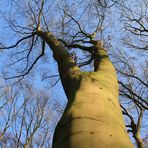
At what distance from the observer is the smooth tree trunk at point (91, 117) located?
1953 millimetres

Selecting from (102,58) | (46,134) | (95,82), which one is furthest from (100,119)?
(46,134)

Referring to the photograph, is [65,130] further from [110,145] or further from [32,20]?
[32,20]

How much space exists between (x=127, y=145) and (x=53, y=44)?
2519 millimetres

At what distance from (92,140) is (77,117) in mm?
292

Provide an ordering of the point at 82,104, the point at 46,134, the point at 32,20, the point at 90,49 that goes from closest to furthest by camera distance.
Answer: the point at 82,104
the point at 90,49
the point at 32,20
the point at 46,134

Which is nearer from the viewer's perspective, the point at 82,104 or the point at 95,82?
the point at 82,104

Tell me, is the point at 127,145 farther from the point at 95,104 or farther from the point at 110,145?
the point at 95,104

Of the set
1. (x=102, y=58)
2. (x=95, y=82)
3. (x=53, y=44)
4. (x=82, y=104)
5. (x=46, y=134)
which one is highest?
(x=46, y=134)

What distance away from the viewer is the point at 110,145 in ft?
6.20

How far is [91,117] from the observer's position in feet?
7.07

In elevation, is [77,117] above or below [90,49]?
below

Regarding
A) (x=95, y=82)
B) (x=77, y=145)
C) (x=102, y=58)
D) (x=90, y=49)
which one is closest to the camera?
(x=77, y=145)

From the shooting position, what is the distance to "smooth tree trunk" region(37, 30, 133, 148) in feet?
6.41

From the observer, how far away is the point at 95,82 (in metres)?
2.84
